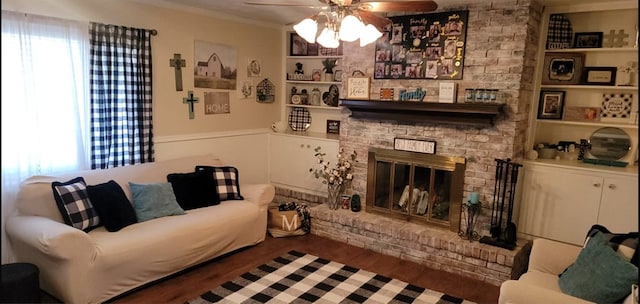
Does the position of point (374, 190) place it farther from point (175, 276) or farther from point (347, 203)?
point (175, 276)

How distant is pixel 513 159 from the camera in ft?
11.9

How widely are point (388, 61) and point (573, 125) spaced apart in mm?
1805

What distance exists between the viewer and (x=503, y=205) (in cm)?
360

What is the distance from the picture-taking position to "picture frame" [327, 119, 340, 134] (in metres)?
5.20

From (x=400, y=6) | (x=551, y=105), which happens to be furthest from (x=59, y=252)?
(x=551, y=105)

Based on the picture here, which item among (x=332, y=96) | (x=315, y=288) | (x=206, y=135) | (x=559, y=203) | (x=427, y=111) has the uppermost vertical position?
(x=332, y=96)

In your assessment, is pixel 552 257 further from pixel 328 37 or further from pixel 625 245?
pixel 328 37

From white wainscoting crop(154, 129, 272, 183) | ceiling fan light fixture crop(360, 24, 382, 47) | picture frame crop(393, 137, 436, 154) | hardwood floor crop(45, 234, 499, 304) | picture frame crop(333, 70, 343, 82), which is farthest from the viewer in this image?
picture frame crop(333, 70, 343, 82)

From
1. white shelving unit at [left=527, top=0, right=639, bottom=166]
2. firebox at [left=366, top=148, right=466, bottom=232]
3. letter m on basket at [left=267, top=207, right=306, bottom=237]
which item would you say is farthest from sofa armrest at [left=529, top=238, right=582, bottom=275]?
letter m on basket at [left=267, top=207, right=306, bottom=237]

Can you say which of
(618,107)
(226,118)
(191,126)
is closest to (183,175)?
(191,126)

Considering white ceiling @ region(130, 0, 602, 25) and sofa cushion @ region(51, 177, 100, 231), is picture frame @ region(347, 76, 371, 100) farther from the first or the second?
sofa cushion @ region(51, 177, 100, 231)

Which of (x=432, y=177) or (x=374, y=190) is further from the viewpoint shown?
(x=374, y=190)

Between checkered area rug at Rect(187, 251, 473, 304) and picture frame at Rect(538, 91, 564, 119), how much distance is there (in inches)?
77.0

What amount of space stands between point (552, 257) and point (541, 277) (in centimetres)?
21
